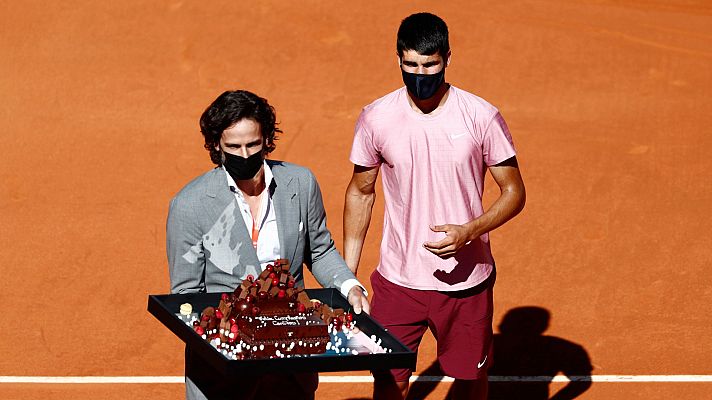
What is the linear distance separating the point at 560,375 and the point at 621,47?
8.68 metres

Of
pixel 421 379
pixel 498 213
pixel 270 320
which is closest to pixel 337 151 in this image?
pixel 421 379

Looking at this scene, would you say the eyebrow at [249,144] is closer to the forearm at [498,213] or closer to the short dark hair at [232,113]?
the short dark hair at [232,113]

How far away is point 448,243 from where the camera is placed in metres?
7.36

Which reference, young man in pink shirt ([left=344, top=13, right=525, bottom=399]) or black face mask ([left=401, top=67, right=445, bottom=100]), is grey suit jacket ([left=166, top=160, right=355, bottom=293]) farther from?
black face mask ([left=401, top=67, right=445, bottom=100])

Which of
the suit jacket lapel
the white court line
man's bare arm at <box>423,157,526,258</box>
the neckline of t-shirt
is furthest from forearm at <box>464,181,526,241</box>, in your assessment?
the white court line

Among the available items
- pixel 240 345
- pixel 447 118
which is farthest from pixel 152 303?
pixel 447 118

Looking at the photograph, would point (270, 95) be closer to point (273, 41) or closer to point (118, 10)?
point (273, 41)

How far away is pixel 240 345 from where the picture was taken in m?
6.38

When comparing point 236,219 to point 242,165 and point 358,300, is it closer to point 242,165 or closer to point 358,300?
point 242,165

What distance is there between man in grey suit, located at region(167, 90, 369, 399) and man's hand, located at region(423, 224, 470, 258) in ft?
1.72

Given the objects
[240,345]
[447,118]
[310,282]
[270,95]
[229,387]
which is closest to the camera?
[240,345]

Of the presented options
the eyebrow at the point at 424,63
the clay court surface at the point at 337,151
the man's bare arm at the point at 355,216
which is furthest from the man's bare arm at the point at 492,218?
the clay court surface at the point at 337,151

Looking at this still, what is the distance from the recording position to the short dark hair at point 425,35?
297 inches

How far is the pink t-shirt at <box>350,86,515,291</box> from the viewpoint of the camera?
25.3 ft
